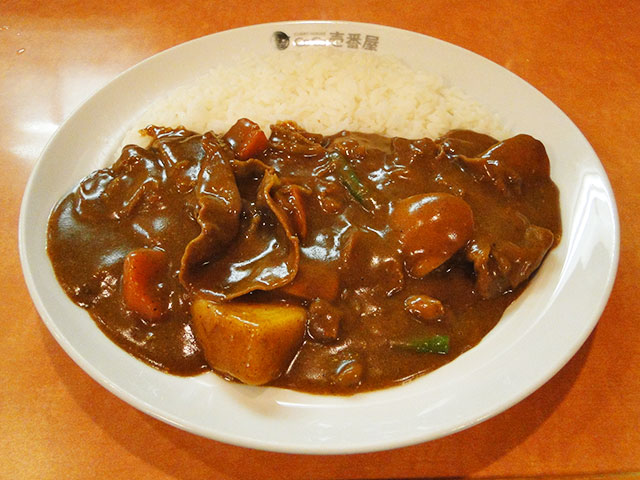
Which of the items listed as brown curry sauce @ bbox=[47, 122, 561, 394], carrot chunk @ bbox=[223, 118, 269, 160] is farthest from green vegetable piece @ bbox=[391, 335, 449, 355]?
carrot chunk @ bbox=[223, 118, 269, 160]

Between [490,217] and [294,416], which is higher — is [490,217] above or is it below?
above

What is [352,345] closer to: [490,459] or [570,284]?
[490,459]

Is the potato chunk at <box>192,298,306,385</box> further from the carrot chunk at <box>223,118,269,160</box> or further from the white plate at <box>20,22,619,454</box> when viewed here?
the carrot chunk at <box>223,118,269,160</box>

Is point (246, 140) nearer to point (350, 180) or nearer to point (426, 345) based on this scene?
point (350, 180)

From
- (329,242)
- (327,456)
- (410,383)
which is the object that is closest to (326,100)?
(329,242)

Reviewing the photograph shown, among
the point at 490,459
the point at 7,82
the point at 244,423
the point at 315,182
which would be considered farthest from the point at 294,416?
the point at 7,82
